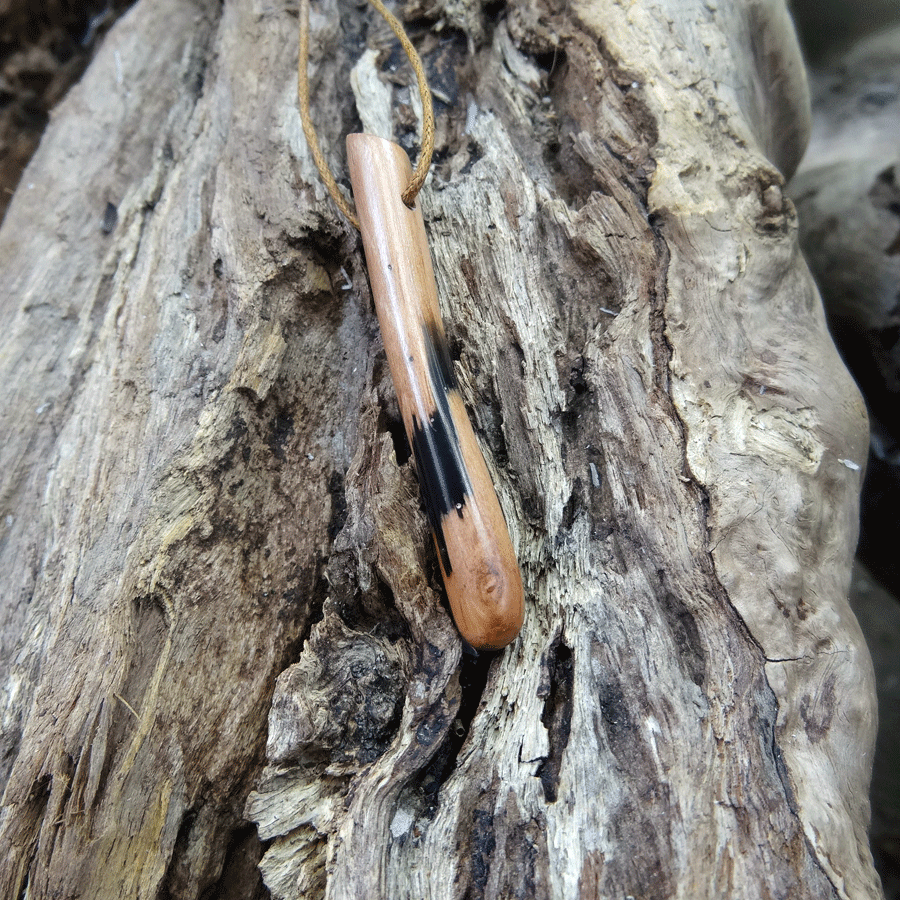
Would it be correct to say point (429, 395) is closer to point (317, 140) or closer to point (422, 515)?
point (422, 515)

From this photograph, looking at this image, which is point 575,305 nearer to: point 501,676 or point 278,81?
point 501,676

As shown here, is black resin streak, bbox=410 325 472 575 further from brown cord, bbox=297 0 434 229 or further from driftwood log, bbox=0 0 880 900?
brown cord, bbox=297 0 434 229

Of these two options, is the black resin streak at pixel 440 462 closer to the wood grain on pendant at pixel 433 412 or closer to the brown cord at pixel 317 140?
the wood grain on pendant at pixel 433 412

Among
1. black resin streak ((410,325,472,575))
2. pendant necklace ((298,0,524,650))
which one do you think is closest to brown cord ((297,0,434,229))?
pendant necklace ((298,0,524,650))

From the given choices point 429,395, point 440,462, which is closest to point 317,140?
point 429,395

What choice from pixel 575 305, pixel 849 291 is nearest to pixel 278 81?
pixel 575 305

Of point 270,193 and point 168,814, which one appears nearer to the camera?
point 168,814

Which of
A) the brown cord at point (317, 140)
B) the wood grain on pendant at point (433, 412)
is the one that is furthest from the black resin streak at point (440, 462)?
the brown cord at point (317, 140)

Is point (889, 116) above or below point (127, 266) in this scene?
below
